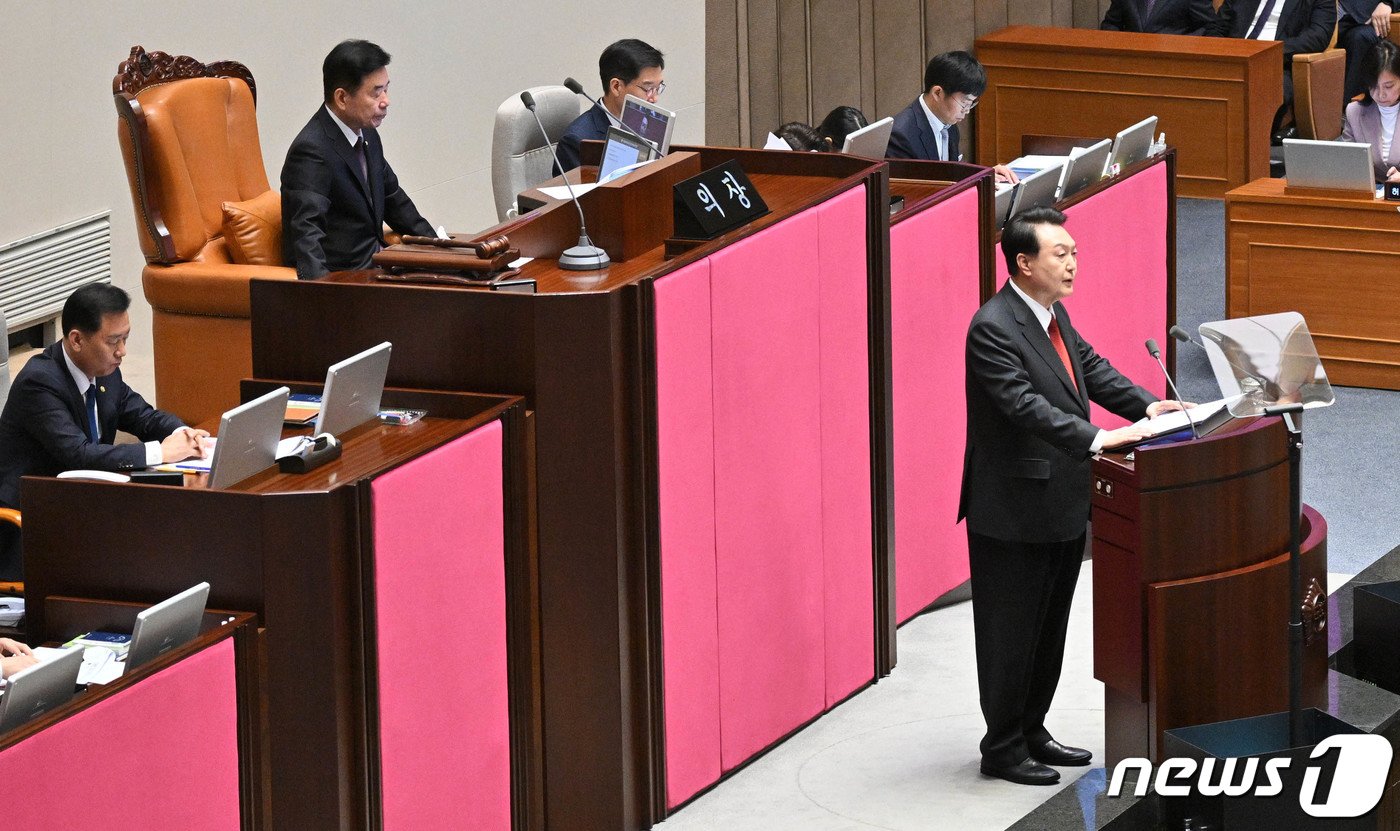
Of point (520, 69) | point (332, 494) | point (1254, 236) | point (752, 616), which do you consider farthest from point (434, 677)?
point (520, 69)

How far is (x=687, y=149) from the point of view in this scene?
5.33 metres

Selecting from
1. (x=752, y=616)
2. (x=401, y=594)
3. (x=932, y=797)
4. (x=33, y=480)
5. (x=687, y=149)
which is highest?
(x=687, y=149)

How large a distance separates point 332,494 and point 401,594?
291mm

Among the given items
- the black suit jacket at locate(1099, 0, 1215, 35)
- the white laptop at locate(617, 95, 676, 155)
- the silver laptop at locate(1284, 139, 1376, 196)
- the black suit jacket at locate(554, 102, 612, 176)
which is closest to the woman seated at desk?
the silver laptop at locate(1284, 139, 1376, 196)

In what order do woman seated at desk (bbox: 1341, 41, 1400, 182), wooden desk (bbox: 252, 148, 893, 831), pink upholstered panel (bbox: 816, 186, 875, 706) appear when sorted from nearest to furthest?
wooden desk (bbox: 252, 148, 893, 831)
pink upholstered panel (bbox: 816, 186, 875, 706)
woman seated at desk (bbox: 1341, 41, 1400, 182)

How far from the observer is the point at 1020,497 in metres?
4.41

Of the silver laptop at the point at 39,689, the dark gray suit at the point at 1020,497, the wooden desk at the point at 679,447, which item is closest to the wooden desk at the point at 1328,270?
the wooden desk at the point at 679,447

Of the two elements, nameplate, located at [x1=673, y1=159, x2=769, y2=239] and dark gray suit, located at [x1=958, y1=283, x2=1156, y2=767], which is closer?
dark gray suit, located at [x1=958, y1=283, x2=1156, y2=767]

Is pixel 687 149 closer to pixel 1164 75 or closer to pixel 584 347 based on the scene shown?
pixel 584 347

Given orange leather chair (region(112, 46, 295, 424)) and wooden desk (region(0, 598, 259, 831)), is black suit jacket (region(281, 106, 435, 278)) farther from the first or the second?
wooden desk (region(0, 598, 259, 831))

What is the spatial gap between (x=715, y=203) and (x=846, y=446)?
83cm

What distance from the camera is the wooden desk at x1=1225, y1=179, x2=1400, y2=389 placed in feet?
24.5

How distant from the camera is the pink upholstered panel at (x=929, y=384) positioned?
5469 mm

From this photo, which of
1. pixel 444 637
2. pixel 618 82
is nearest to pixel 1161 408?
pixel 444 637
